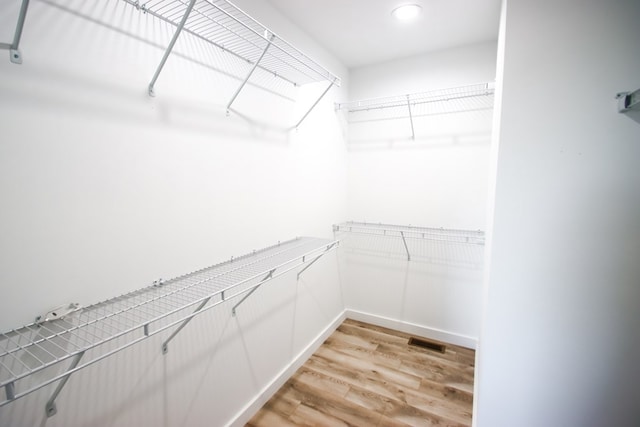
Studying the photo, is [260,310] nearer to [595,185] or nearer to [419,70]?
[595,185]

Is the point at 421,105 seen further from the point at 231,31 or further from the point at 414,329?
the point at 414,329

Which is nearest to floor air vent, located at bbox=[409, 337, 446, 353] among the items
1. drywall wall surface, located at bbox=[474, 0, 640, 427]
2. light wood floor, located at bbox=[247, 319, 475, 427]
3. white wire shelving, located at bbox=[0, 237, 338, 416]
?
light wood floor, located at bbox=[247, 319, 475, 427]

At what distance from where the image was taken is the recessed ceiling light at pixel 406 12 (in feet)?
5.70

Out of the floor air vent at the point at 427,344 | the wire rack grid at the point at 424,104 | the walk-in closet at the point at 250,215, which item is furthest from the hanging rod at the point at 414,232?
the wire rack grid at the point at 424,104

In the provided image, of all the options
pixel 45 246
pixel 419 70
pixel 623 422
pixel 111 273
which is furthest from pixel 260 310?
pixel 419 70

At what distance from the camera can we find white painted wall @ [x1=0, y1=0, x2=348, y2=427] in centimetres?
85

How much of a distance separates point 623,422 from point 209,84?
224cm

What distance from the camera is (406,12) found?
5.86 ft

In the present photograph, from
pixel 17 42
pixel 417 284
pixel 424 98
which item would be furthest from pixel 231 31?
pixel 417 284

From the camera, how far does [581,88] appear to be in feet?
3.64

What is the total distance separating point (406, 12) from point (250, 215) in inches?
61.7

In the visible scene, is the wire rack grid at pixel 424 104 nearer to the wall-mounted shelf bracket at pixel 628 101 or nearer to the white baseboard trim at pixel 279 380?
the wall-mounted shelf bracket at pixel 628 101

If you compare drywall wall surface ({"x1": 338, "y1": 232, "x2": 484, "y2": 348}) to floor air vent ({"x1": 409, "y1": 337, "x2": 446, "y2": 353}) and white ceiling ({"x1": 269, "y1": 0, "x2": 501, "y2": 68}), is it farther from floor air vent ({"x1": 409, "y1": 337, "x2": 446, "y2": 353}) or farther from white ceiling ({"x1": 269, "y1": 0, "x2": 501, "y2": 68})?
white ceiling ({"x1": 269, "y1": 0, "x2": 501, "y2": 68})

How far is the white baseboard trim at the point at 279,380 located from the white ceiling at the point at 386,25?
2.38 m
